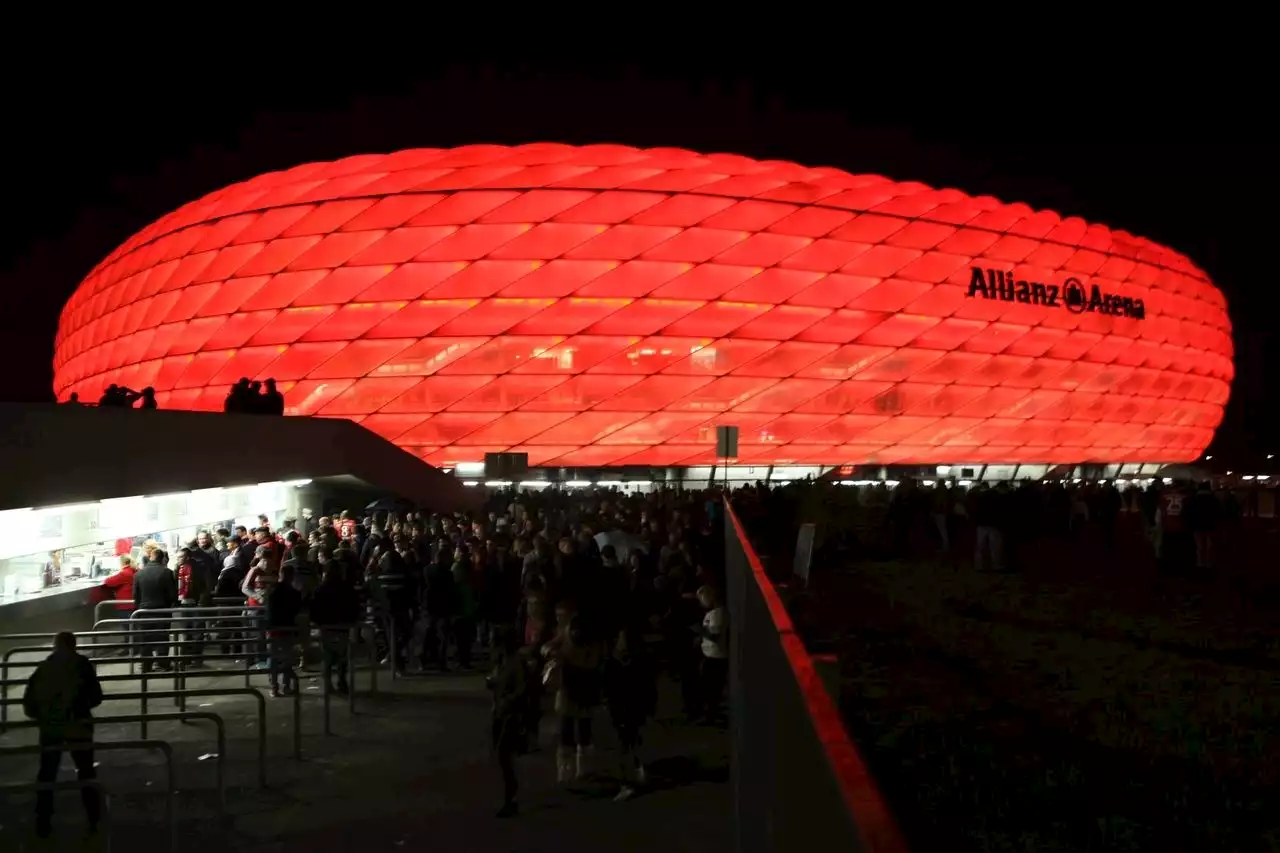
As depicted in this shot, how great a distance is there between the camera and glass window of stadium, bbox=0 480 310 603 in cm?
1086

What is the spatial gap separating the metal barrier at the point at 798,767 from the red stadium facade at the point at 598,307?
29177 millimetres

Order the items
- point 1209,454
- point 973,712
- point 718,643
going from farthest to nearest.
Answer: point 1209,454 → point 718,643 → point 973,712

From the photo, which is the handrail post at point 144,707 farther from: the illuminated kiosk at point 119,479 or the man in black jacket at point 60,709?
the illuminated kiosk at point 119,479

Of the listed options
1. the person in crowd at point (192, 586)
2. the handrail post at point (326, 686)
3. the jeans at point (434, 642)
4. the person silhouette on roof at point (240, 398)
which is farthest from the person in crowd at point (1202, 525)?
the person silhouette on roof at point (240, 398)

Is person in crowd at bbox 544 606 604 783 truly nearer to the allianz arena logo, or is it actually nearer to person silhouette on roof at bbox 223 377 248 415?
person silhouette on roof at bbox 223 377 248 415

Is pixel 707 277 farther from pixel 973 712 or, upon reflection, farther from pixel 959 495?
pixel 973 712

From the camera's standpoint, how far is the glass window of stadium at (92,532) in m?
10.9

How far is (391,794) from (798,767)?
17.5 feet

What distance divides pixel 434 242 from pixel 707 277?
27.5ft

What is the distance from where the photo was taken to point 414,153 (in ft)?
121

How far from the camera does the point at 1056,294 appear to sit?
39.7 metres

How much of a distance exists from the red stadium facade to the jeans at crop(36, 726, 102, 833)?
2655 cm

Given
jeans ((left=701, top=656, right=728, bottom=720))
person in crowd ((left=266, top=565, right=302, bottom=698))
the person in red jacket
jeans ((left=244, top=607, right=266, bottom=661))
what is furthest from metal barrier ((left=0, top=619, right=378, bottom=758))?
the person in red jacket

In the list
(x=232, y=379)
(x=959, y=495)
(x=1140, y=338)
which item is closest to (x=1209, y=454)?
(x=1140, y=338)
